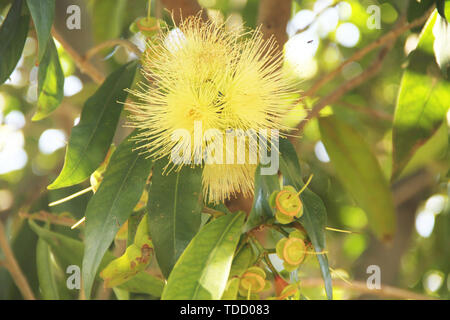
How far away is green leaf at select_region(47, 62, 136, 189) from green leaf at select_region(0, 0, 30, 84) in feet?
0.45

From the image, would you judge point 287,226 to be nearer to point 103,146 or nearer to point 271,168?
point 271,168

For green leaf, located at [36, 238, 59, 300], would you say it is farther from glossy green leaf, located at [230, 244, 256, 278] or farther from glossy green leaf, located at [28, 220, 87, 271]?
glossy green leaf, located at [230, 244, 256, 278]

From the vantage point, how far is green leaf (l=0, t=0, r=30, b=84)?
0.92m

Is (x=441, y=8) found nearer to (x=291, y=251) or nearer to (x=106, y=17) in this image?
(x=291, y=251)

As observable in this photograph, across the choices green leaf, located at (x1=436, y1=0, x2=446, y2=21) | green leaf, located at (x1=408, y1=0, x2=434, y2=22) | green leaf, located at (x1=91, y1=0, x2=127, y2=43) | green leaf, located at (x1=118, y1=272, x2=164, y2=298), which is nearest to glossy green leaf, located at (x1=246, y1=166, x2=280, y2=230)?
green leaf, located at (x1=118, y1=272, x2=164, y2=298)

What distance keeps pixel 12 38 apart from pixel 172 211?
0.41 m

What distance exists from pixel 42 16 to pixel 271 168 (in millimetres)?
405

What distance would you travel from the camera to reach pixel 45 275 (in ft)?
3.75

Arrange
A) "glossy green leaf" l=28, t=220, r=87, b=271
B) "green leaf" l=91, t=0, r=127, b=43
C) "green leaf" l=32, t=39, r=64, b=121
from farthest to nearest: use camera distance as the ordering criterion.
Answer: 1. "green leaf" l=91, t=0, r=127, b=43
2. "glossy green leaf" l=28, t=220, r=87, b=271
3. "green leaf" l=32, t=39, r=64, b=121

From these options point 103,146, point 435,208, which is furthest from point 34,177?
point 435,208

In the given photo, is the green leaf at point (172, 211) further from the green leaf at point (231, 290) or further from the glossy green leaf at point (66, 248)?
the glossy green leaf at point (66, 248)

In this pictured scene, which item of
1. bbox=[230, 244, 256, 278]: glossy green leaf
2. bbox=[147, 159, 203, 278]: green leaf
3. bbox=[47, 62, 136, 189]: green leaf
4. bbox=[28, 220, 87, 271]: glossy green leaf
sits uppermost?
bbox=[47, 62, 136, 189]: green leaf

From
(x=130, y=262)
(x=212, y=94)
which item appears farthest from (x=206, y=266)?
(x=212, y=94)

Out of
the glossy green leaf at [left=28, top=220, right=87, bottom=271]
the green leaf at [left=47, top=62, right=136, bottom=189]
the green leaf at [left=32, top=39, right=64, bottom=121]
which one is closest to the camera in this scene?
the green leaf at [left=47, top=62, right=136, bottom=189]
